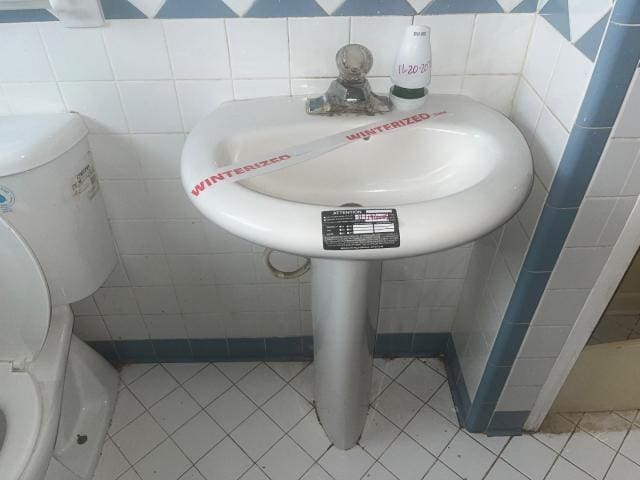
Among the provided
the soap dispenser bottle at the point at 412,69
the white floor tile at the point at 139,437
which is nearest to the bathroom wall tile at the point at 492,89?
the soap dispenser bottle at the point at 412,69

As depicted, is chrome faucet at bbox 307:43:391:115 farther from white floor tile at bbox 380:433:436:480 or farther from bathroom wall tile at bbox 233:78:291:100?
white floor tile at bbox 380:433:436:480

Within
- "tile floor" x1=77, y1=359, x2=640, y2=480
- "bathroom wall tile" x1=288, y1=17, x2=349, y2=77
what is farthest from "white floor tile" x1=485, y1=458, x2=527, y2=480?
"bathroom wall tile" x1=288, y1=17, x2=349, y2=77

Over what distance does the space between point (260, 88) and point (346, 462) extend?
918 millimetres

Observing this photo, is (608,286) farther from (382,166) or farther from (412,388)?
(412,388)

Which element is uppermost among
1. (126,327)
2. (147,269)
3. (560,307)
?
(560,307)

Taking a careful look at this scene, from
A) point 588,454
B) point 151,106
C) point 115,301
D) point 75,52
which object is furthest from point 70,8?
point 588,454

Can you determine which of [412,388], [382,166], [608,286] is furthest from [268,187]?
[412,388]

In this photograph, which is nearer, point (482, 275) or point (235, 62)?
point (235, 62)

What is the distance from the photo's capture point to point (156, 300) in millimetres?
1312

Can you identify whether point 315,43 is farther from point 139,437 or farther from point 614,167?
point 139,437

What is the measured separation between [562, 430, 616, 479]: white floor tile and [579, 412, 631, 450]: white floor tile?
2 cm

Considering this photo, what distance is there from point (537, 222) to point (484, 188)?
253 mm

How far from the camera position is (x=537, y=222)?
88 cm

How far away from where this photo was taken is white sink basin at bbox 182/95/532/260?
0.66m
